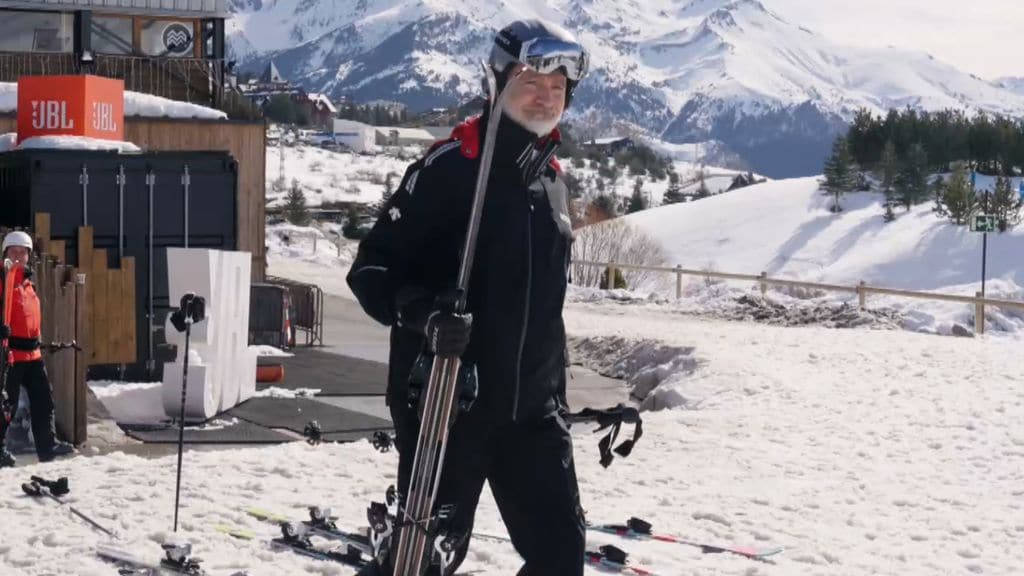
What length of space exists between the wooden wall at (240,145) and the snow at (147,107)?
0.92 feet

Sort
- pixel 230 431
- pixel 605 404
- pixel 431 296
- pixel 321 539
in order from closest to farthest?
pixel 431 296
pixel 321 539
pixel 230 431
pixel 605 404

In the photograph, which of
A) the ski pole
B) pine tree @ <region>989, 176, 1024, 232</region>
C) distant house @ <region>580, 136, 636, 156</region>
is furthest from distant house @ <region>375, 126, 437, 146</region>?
the ski pole

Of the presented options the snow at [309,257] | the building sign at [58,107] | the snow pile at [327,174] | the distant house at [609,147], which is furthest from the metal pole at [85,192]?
the distant house at [609,147]

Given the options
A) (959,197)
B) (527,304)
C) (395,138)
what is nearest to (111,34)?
(959,197)

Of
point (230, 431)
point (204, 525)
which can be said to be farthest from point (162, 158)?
point (204, 525)

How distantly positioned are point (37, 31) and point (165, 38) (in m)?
2.59

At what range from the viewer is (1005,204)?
51188mm

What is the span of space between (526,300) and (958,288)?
4105 cm

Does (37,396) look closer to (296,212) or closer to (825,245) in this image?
(825,245)

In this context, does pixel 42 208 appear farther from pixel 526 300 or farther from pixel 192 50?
pixel 192 50

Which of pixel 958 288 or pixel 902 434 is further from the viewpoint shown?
pixel 958 288

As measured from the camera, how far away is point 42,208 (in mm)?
16438

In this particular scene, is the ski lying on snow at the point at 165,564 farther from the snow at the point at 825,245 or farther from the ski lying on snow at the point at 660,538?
the snow at the point at 825,245

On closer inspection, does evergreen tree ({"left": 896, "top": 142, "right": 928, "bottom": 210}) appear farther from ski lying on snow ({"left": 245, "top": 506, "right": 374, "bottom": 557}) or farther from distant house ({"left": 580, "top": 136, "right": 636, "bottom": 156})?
distant house ({"left": 580, "top": 136, "right": 636, "bottom": 156})
